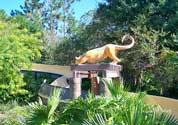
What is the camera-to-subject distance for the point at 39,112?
6.34m

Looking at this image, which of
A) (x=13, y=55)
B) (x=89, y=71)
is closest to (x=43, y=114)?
(x=89, y=71)

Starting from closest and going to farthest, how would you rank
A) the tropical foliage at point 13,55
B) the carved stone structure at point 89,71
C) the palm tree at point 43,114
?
the palm tree at point 43,114, the carved stone structure at point 89,71, the tropical foliage at point 13,55

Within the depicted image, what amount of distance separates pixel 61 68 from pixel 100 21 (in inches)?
149

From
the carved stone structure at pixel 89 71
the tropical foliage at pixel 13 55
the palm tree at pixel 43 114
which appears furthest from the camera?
the tropical foliage at pixel 13 55

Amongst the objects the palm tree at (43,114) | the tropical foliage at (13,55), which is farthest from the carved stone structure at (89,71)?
the palm tree at (43,114)

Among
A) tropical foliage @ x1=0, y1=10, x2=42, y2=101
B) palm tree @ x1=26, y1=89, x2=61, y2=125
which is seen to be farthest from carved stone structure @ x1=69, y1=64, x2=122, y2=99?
palm tree @ x1=26, y1=89, x2=61, y2=125

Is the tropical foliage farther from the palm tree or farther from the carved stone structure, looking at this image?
the palm tree

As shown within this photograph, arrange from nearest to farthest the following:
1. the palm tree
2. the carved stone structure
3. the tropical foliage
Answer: the palm tree, the carved stone structure, the tropical foliage

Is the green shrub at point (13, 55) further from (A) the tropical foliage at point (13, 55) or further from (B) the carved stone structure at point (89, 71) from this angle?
(B) the carved stone structure at point (89, 71)

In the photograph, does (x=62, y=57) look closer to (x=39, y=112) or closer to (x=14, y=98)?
(x=14, y=98)

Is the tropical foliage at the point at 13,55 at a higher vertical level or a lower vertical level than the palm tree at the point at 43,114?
higher

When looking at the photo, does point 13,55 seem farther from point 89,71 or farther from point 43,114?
point 43,114

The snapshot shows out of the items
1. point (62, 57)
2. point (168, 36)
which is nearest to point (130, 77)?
point (168, 36)

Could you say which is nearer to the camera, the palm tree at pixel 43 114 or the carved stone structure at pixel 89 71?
the palm tree at pixel 43 114
